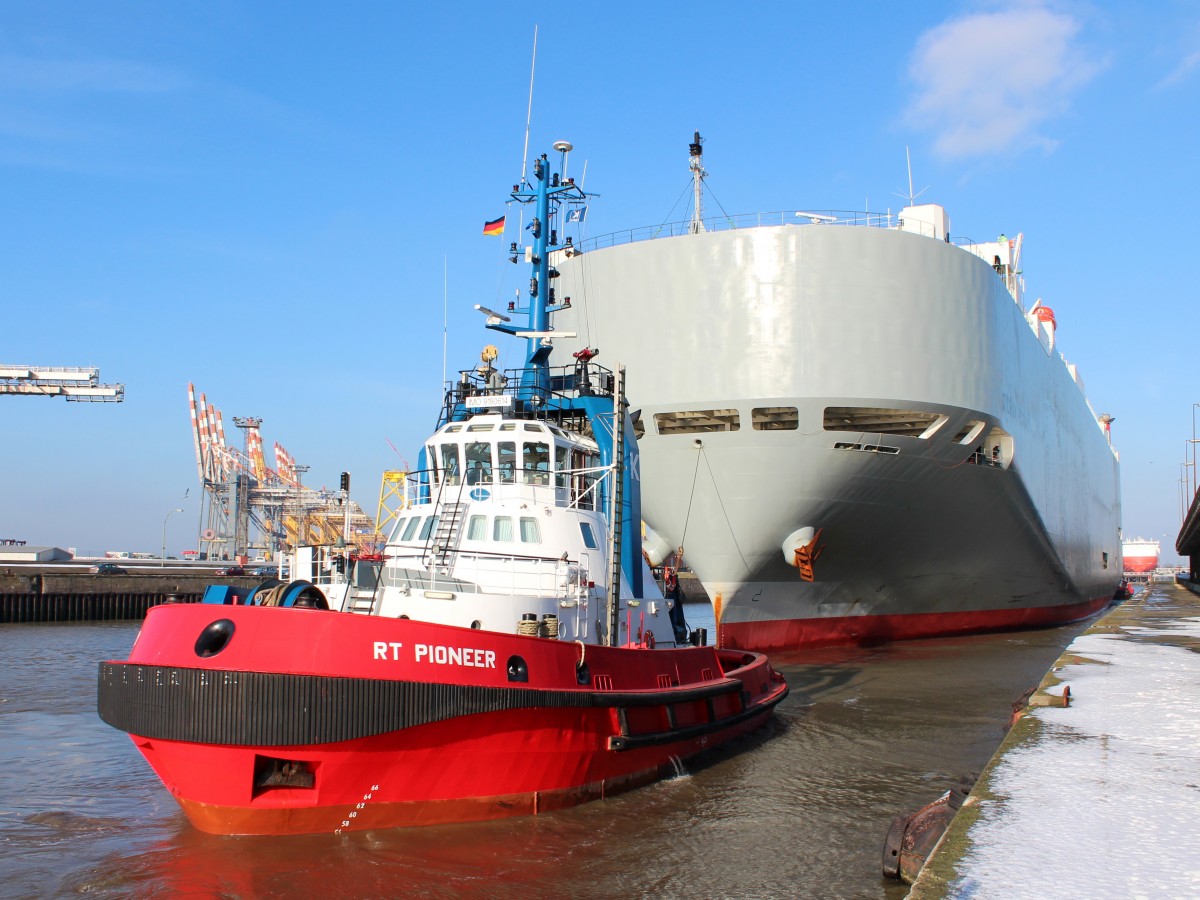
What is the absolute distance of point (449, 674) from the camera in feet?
26.8

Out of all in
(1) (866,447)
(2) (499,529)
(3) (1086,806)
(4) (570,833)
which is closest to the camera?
(3) (1086,806)

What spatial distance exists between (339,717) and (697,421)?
48.6 feet

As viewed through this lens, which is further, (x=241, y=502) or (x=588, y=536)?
(x=241, y=502)

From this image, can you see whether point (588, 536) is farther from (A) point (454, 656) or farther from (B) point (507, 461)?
(A) point (454, 656)

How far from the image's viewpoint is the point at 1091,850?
5.27 m

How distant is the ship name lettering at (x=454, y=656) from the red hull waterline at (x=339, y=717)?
0.04ft

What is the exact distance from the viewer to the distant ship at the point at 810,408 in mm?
20500

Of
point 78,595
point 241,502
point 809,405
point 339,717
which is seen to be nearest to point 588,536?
point 339,717

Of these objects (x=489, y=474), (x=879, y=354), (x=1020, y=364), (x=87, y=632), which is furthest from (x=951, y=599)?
(x=87, y=632)

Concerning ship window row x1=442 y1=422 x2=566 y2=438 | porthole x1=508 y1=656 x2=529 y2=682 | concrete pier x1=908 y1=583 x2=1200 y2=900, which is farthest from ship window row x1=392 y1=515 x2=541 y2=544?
concrete pier x1=908 y1=583 x2=1200 y2=900

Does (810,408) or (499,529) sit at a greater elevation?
(810,408)

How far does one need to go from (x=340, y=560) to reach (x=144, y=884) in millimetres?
3971

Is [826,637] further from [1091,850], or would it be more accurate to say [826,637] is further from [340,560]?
[1091,850]

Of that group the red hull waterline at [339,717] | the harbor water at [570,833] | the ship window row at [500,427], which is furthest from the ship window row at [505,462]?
the harbor water at [570,833]
